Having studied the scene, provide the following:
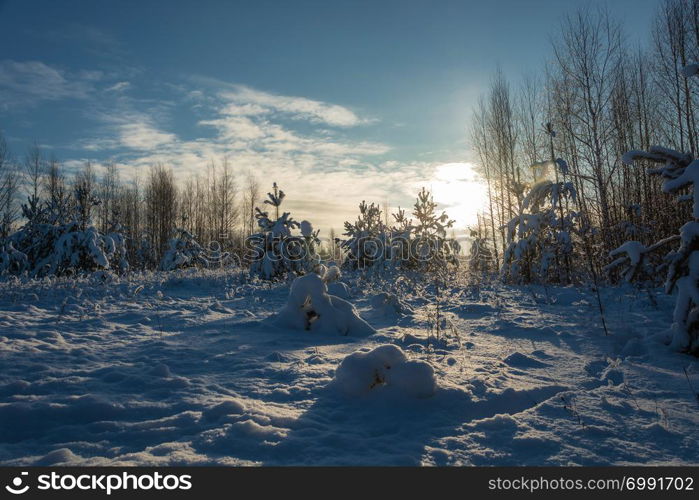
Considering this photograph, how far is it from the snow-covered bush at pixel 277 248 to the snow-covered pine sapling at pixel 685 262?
10423 mm

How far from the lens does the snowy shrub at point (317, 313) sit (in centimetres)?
555

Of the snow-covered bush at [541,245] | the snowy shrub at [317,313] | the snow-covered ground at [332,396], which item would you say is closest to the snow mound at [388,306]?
the snow-covered ground at [332,396]

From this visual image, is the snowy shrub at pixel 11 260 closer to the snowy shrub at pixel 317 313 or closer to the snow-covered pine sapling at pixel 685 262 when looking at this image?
the snowy shrub at pixel 317 313

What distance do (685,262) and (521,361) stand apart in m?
2.14

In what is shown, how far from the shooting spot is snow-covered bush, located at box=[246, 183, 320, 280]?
13.0 metres

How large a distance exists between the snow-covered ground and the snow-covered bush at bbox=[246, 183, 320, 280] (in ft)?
24.4

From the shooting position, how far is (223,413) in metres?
2.66

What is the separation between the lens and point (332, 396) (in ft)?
10.1

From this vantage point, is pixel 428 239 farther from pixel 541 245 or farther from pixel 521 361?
pixel 521 361

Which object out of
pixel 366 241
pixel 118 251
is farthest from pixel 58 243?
pixel 366 241

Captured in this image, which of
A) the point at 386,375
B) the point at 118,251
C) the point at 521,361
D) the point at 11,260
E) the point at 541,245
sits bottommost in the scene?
the point at 521,361

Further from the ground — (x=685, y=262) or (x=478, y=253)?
(x=478, y=253)

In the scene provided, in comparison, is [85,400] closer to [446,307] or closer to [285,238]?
[446,307]

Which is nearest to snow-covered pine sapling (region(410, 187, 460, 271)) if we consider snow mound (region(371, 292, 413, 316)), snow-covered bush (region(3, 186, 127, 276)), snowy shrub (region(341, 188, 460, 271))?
snowy shrub (region(341, 188, 460, 271))
